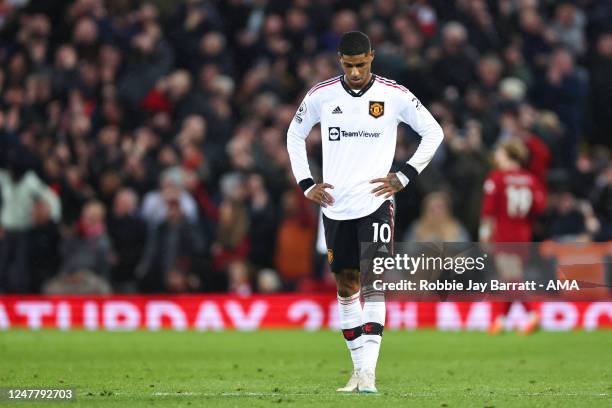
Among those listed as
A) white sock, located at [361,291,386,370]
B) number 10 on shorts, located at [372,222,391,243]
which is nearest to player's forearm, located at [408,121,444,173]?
number 10 on shorts, located at [372,222,391,243]

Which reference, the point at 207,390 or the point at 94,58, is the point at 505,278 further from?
the point at 94,58

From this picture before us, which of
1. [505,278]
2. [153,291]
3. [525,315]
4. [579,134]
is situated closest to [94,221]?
[153,291]

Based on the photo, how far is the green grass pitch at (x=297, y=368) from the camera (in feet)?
32.6

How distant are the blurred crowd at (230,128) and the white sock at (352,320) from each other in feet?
28.8

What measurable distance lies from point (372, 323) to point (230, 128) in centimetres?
1152

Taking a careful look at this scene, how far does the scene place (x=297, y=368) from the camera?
1309cm

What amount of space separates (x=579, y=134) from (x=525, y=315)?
17.0 feet

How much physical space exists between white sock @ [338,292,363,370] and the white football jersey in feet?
2.12

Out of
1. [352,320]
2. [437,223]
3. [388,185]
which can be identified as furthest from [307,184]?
[437,223]

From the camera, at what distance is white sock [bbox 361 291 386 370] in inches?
402

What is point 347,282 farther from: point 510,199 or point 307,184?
point 510,199

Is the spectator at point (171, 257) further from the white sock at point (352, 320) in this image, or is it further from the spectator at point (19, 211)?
the white sock at point (352, 320)

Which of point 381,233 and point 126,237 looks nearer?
point 381,233

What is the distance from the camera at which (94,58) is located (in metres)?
21.7
